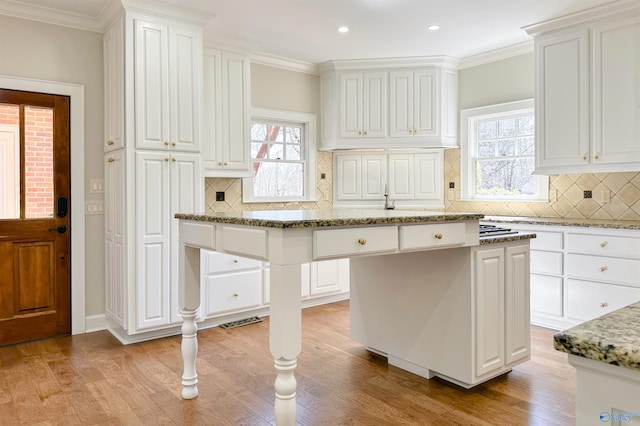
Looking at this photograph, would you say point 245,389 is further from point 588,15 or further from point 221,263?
point 588,15

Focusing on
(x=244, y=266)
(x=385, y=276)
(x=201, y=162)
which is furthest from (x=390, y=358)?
(x=201, y=162)

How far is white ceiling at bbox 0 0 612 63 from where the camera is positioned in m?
3.50

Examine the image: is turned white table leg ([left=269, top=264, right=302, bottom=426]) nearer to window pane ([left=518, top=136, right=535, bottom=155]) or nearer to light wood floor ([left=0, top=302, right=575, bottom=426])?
light wood floor ([left=0, top=302, right=575, bottom=426])

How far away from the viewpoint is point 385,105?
4.96 metres

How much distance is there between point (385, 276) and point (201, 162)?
5.99 ft

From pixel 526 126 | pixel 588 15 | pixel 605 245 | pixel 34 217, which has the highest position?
pixel 588 15

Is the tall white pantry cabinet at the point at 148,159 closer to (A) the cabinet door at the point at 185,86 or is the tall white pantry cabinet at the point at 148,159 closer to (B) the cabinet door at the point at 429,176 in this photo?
(A) the cabinet door at the point at 185,86

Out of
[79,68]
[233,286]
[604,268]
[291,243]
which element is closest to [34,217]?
[79,68]

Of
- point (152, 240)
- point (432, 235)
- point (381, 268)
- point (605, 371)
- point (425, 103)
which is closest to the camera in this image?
point (605, 371)

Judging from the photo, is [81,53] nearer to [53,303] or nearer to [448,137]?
[53,303]

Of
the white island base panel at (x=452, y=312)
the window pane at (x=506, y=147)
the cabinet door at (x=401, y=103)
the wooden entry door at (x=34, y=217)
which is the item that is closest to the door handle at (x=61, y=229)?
the wooden entry door at (x=34, y=217)

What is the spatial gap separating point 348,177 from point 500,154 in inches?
66.1

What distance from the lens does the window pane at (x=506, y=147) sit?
4715 mm

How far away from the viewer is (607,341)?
640mm
